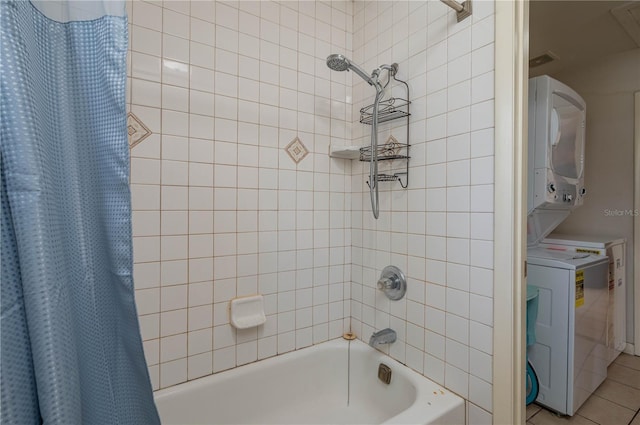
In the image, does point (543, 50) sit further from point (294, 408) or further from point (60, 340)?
point (60, 340)

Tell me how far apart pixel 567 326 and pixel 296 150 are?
5.80 feet

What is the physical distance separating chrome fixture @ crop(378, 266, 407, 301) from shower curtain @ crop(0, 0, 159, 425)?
104 centimetres

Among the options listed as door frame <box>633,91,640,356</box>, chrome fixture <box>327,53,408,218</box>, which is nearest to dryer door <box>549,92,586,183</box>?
door frame <box>633,91,640,356</box>

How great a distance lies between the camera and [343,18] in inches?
70.1

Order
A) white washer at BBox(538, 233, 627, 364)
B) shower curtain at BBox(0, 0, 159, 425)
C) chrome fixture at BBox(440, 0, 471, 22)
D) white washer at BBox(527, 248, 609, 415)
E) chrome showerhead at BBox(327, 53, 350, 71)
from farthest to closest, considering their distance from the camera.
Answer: white washer at BBox(538, 233, 627, 364) → white washer at BBox(527, 248, 609, 415) → chrome showerhead at BBox(327, 53, 350, 71) → chrome fixture at BBox(440, 0, 471, 22) → shower curtain at BBox(0, 0, 159, 425)

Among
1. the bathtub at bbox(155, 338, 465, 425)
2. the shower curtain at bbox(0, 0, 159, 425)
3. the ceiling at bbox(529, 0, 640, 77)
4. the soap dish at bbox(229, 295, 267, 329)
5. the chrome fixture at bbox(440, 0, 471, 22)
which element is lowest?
the bathtub at bbox(155, 338, 465, 425)

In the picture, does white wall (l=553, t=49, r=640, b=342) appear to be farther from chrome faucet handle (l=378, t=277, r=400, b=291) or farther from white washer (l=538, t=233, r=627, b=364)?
chrome faucet handle (l=378, t=277, r=400, b=291)

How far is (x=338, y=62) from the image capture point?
1.30 m

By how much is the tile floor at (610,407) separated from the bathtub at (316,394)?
973mm

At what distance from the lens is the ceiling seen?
1868 mm

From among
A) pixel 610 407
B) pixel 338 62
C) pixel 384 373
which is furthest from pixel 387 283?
pixel 610 407

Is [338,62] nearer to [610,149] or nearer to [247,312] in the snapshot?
[247,312]

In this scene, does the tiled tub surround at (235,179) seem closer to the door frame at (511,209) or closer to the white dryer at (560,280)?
the door frame at (511,209)

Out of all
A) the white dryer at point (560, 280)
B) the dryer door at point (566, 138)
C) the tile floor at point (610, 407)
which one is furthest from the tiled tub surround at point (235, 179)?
the tile floor at point (610, 407)
